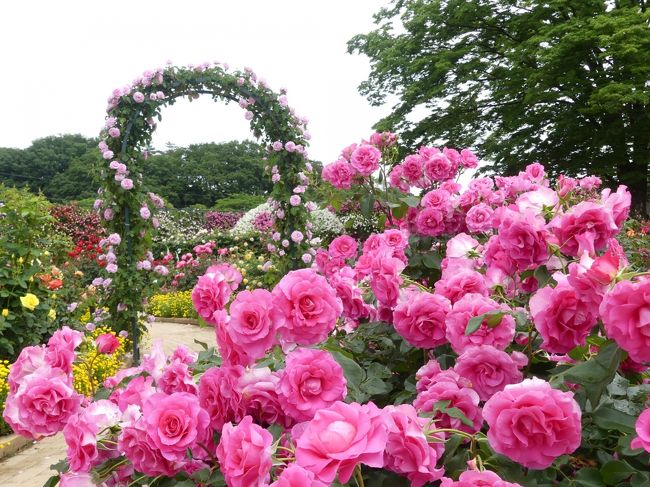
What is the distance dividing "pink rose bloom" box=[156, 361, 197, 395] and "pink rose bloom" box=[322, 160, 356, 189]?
5.03 ft

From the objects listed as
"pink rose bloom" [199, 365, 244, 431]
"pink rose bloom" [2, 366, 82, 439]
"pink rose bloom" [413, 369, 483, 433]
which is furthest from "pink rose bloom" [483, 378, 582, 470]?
"pink rose bloom" [2, 366, 82, 439]

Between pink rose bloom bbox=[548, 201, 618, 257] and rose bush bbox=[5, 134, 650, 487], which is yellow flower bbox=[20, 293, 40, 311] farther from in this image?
pink rose bloom bbox=[548, 201, 618, 257]

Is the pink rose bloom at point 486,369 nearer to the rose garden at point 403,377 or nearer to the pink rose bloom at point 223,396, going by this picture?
the rose garden at point 403,377

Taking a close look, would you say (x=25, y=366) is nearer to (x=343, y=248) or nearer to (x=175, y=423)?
(x=175, y=423)

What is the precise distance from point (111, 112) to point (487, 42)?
15564mm

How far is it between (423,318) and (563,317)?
0.33m

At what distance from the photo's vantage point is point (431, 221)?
230cm

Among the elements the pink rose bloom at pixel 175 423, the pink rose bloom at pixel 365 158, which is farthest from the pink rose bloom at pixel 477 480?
the pink rose bloom at pixel 365 158

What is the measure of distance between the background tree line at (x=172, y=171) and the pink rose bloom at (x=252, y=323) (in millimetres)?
38111

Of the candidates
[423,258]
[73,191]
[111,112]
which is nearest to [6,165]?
[73,191]

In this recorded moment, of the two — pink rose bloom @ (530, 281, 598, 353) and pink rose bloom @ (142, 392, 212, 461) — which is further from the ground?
pink rose bloom @ (530, 281, 598, 353)

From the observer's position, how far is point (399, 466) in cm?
91

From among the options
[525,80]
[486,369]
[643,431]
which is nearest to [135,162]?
[486,369]

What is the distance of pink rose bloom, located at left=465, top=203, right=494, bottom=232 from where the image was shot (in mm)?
2033
